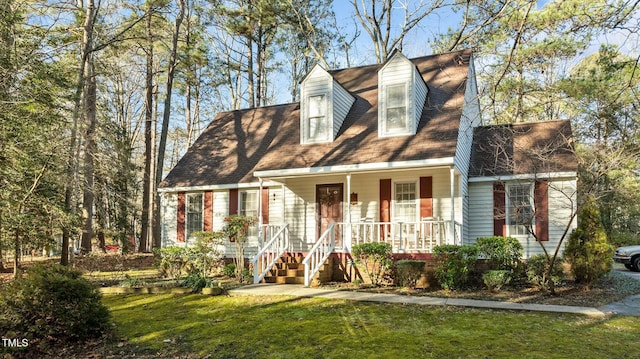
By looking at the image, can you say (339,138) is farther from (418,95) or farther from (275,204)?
(275,204)

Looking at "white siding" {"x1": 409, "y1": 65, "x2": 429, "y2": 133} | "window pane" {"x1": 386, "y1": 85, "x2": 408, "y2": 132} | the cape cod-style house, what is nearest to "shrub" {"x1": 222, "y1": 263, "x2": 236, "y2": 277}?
the cape cod-style house

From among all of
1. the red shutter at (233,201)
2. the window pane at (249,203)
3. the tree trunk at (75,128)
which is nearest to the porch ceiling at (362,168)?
the window pane at (249,203)

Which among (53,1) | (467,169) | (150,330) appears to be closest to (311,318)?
(150,330)

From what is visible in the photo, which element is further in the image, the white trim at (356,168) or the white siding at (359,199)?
the white siding at (359,199)

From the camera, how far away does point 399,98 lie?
Answer: 13.8m

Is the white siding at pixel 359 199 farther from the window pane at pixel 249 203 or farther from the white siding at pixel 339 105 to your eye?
the white siding at pixel 339 105

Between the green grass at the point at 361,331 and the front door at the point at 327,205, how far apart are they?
5.44 m

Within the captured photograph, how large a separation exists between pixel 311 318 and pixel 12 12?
10.1m

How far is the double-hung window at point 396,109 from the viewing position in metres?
13.6

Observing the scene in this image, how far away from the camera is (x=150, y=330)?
7.59m

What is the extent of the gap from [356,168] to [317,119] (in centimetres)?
305

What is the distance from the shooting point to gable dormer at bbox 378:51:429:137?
1347 centimetres

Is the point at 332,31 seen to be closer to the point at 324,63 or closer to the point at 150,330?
the point at 324,63

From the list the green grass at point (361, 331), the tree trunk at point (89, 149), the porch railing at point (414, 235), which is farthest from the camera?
the tree trunk at point (89, 149)
